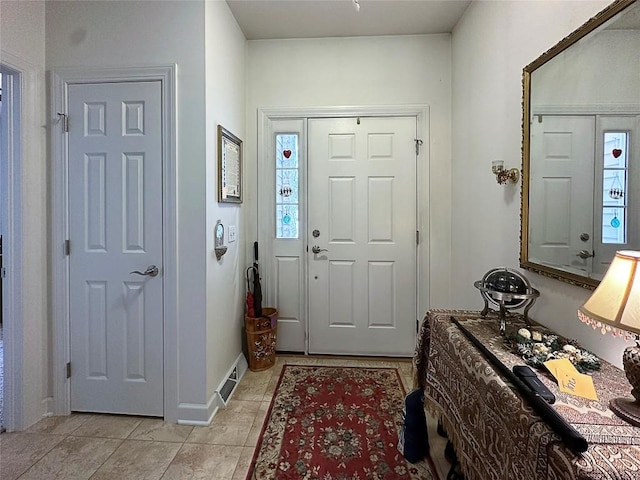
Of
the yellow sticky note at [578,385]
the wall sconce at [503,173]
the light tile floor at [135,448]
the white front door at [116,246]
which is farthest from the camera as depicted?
the white front door at [116,246]

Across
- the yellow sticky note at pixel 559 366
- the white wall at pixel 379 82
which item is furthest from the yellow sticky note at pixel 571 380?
the white wall at pixel 379 82

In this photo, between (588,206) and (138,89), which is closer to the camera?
(588,206)

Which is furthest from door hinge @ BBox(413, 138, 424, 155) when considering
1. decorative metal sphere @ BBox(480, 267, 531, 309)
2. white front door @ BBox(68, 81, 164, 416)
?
white front door @ BBox(68, 81, 164, 416)

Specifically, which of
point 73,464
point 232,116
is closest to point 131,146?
point 232,116

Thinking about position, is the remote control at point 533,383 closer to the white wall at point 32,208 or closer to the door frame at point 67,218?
the door frame at point 67,218

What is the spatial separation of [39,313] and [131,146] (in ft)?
3.90

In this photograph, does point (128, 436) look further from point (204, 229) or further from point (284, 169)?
point (284, 169)

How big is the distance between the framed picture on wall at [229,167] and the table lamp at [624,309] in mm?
2037

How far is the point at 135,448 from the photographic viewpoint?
1.84m

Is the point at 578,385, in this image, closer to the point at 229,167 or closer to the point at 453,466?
the point at 453,466

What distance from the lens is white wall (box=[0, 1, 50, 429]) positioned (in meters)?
1.98

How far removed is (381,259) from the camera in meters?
2.98

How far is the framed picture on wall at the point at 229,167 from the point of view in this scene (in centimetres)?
228

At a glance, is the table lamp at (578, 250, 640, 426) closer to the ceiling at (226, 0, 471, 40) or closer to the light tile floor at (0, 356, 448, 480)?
the light tile floor at (0, 356, 448, 480)
